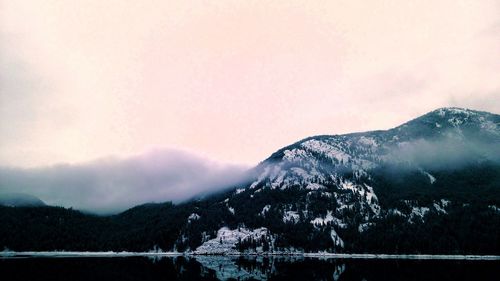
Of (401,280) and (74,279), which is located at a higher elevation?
(74,279)

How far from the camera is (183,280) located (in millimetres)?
102125

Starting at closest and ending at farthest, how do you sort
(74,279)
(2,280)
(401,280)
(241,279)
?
1. (2,280)
2. (74,279)
3. (401,280)
4. (241,279)

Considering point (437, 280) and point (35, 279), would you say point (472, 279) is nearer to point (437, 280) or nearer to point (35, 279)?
point (437, 280)

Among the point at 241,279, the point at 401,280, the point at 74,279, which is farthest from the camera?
the point at 241,279

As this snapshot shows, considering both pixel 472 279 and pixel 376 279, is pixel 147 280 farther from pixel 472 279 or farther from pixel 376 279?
pixel 472 279

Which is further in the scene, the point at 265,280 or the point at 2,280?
the point at 265,280

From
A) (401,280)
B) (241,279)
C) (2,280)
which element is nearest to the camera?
(2,280)

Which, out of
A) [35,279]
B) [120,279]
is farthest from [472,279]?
[35,279]

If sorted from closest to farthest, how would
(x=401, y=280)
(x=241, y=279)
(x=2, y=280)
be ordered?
(x=2, y=280) → (x=401, y=280) → (x=241, y=279)

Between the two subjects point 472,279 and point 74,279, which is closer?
point 74,279

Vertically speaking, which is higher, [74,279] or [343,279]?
[74,279]

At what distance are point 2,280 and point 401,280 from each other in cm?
9174

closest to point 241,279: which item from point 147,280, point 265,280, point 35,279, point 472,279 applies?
point 265,280

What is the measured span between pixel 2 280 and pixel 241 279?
55.9m
